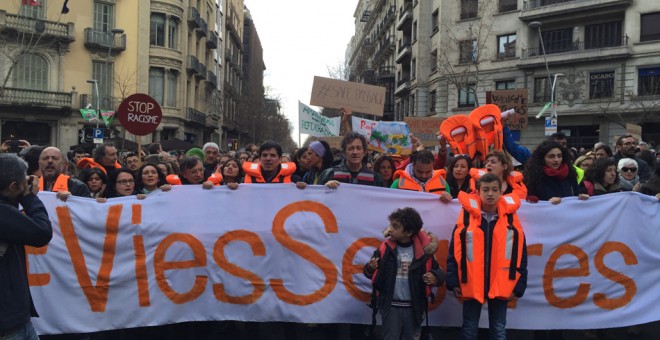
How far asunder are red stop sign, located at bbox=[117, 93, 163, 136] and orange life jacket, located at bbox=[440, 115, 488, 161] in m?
4.09

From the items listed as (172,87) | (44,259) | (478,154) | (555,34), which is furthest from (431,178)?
(172,87)

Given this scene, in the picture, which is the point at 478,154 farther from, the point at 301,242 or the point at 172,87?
the point at 172,87

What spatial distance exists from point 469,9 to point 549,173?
1316 inches

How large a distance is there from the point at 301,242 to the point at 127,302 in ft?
5.30

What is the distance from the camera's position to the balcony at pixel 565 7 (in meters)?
31.0

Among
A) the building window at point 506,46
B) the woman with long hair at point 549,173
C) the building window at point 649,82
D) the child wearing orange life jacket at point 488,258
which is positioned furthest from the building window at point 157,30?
the child wearing orange life jacket at point 488,258

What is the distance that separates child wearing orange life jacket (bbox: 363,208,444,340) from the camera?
13.6 ft

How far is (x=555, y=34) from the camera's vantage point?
33719 millimetres

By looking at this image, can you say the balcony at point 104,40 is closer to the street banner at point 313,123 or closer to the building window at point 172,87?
the building window at point 172,87

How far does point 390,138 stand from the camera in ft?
37.8

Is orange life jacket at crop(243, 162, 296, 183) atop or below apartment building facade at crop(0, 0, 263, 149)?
below

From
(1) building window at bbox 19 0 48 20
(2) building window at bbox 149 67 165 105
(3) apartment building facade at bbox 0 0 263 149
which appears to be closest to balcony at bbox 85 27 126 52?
(3) apartment building facade at bbox 0 0 263 149

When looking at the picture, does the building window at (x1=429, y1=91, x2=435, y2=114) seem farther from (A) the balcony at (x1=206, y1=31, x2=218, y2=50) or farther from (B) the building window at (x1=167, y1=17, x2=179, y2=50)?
(A) the balcony at (x1=206, y1=31, x2=218, y2=50)

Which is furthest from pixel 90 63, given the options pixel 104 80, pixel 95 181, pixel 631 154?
pixel 631 154
